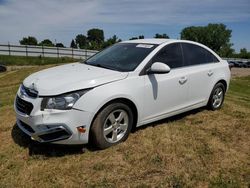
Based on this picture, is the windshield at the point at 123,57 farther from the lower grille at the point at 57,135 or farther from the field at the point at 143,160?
the lower grille at the point at 57,135

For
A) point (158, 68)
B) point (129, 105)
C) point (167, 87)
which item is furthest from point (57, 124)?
point (167, 87)

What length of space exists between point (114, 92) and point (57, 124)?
87 cm

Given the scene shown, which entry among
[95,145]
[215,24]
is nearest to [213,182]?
[95,145]

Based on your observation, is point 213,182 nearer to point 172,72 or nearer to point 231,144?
point 231,144

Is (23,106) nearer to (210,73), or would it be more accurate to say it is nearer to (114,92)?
(114,92)

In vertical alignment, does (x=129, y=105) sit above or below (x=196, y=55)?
below

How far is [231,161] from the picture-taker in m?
4.18

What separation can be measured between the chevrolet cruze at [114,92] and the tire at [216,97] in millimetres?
213

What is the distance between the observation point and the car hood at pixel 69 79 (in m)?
4.04

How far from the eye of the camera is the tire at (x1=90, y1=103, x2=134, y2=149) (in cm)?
419

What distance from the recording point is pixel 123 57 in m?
5.15

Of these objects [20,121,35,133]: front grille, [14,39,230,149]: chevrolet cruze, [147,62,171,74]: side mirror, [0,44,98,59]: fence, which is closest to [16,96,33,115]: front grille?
[14,39,230,149]: chevrolet cruze

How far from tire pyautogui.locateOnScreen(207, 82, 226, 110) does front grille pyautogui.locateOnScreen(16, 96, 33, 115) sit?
3.59m

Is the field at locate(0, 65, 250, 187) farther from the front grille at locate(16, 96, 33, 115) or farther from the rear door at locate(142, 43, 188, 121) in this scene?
the front grille at locate(16, 96, 33, 115)
